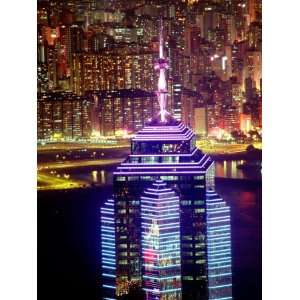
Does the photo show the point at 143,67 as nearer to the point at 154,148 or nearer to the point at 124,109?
the point at 124,109

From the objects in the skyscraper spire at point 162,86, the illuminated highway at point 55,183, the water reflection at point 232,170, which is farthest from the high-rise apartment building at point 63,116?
the water reflection at point 232,170

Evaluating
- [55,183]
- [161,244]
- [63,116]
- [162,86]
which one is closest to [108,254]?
[161,244]

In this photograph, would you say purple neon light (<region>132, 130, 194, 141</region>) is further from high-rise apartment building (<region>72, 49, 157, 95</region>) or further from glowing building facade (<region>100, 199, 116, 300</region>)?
glowing building facade (<region>100, 199, 116, 300</region>)

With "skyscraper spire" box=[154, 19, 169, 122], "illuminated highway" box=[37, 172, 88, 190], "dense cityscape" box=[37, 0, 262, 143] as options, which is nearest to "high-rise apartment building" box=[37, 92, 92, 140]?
"dense cityscape" box=[37, 0, 262, 143]

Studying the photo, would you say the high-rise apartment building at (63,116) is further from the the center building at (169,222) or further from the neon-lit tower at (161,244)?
the neon-lit tower at (161,244)

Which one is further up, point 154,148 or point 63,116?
point 63,116
